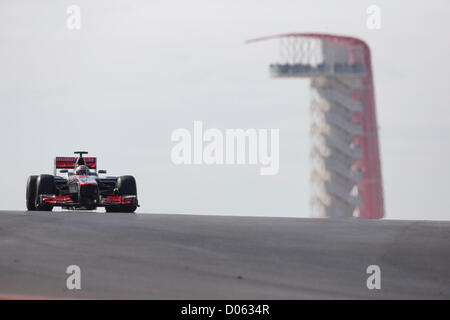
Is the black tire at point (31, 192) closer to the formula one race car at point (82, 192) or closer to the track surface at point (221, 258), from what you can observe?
the formula one race car at point (82, 192)

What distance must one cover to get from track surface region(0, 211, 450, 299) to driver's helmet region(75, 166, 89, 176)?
5.68 meters

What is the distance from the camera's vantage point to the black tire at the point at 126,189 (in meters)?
24.8

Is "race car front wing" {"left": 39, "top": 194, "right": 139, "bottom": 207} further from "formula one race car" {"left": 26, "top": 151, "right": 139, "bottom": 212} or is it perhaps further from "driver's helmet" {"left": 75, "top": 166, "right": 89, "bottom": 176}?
"driver's helmet" {"left": 75, "top": 166, "right": 89, "bottom": 176}

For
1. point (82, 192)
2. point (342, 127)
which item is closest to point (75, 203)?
point (82, 192)

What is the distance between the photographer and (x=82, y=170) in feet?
83.9

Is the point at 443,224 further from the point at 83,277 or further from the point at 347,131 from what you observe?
the point at 347,131

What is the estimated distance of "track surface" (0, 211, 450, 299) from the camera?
13195mm

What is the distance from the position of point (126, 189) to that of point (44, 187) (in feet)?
6.55

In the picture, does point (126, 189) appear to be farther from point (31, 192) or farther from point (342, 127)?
point (342, 127)

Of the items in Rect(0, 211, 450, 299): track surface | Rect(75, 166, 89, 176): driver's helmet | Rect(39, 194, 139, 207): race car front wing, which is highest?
Rect(75, 166, 89, 176): driver's helmet

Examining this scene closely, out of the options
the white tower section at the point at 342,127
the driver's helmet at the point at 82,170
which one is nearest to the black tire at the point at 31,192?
the driver's helmet at the point at 82,170

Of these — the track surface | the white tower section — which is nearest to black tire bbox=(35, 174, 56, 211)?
the track surface

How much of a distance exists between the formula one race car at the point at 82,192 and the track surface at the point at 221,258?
189 inches
